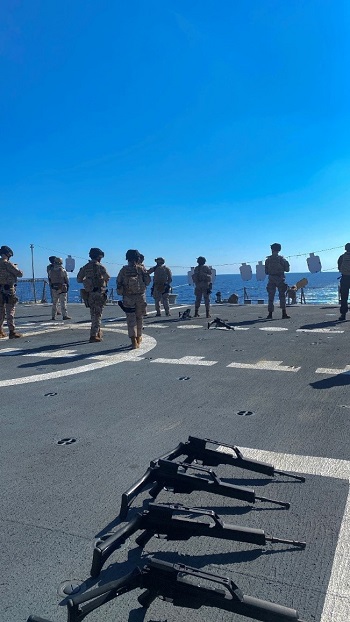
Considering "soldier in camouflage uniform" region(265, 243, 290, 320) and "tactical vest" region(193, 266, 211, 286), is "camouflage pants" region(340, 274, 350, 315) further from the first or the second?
"tactical vest" region(193, 266, 211, 286)

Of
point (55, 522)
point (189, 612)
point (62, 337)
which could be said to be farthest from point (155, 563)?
point (62, 337)

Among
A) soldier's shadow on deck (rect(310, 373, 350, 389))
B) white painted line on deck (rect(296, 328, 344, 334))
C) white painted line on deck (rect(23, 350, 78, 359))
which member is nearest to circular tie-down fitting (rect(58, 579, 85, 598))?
soldier's shadow on deck (rect(310, 373, 350, 389))

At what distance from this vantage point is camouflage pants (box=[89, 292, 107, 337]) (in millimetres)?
9008

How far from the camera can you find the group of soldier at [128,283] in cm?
859

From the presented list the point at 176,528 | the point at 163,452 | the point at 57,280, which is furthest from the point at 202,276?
the point at 176,528

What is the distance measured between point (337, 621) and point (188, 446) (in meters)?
1.19

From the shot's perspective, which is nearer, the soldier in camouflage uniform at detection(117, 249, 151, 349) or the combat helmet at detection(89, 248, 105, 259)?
the soldier in camouflage uniform at detection(117, 249, 151, 349)

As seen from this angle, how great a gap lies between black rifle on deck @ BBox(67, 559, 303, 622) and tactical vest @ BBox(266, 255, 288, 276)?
1118 centimetres

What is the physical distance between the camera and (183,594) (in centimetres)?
160

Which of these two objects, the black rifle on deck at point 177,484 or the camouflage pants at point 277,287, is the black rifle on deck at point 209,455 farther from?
the camouflage pants at point 277,287

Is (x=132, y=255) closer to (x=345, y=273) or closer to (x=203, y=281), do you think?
(x=203, y=281)

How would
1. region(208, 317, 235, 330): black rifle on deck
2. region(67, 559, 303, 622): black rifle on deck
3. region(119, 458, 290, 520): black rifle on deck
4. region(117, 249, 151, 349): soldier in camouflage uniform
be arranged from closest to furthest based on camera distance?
region(67, 559, 303, 622): black rifle on deck
region(119, 458, 290, 520): black rifle on deck
region(117, 249, 151, 349): soldier in camouflage uniform
region(208, 317, 235, 330): black rifle on deck

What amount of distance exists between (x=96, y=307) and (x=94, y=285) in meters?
0.49

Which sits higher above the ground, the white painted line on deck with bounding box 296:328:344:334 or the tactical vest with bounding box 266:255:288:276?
the tactical vest with bounding box 266:255:288:276
